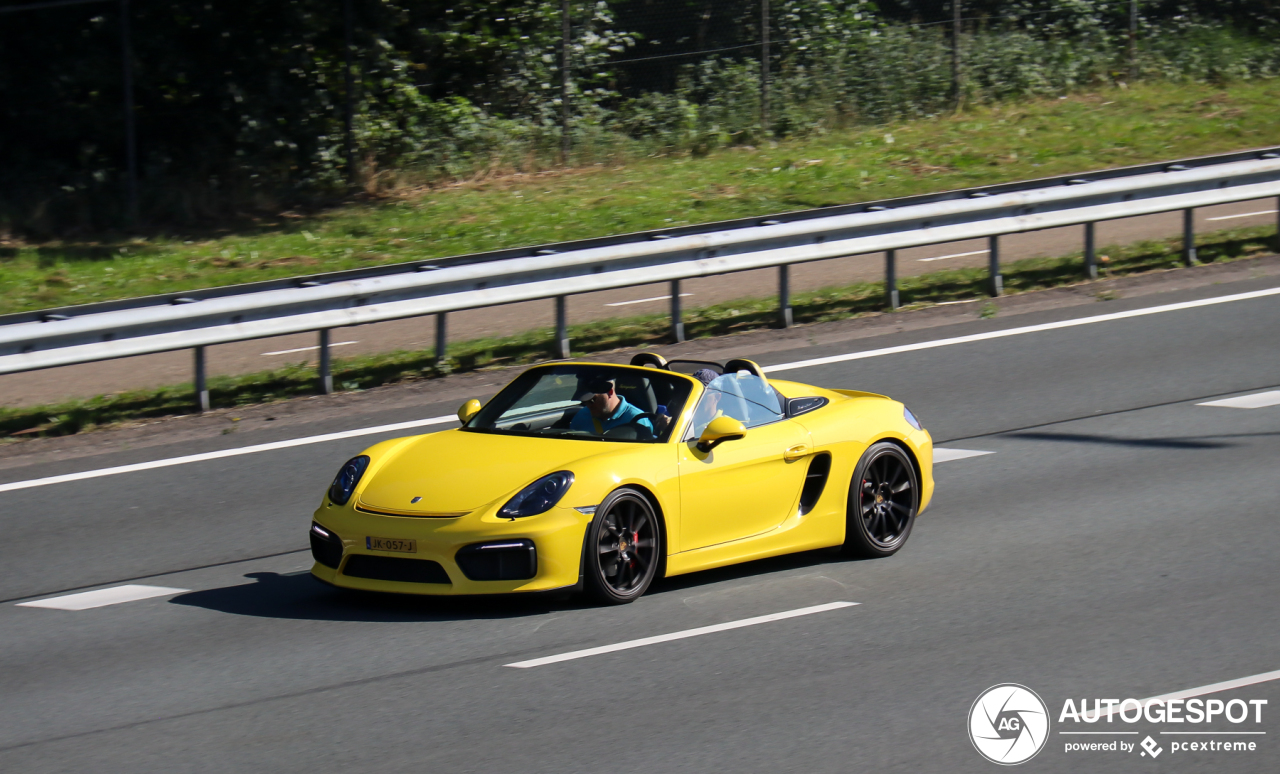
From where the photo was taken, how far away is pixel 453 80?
883 inches

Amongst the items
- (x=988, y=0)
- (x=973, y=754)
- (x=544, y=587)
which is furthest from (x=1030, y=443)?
(x=988, y=0)

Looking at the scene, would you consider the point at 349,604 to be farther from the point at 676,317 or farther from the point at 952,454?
the point at 676,317

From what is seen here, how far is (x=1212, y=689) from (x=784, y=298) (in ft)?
28.7

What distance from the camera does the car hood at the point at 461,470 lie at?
7.66m

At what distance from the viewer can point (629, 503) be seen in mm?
7781

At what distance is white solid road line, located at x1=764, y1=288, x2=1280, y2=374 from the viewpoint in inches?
529

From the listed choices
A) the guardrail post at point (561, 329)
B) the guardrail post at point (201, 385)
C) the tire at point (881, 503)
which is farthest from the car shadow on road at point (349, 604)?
the guardrail post at point (561, 329)

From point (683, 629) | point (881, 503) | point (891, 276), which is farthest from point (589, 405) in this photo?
point (891, 276)

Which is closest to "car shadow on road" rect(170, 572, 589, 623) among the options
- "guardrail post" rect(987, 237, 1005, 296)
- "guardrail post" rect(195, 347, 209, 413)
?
"guardrail post" rect(195, 347, 209, 413)

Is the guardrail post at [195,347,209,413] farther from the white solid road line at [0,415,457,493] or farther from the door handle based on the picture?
the door handle

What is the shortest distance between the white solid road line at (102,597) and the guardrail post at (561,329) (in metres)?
5.83

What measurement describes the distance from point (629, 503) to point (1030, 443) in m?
4.30

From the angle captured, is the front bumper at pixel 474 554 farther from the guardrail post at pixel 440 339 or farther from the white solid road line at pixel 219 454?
the guardrail post at pixel 440 339

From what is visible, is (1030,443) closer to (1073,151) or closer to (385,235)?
(385,235)
